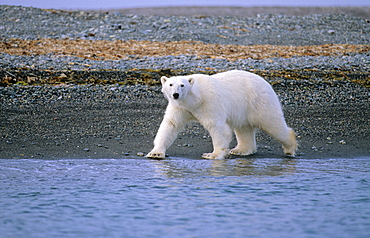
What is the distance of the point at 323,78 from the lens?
13.0 metres

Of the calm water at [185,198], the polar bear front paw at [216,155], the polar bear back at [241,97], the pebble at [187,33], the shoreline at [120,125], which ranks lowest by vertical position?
the calm water at [185,198]

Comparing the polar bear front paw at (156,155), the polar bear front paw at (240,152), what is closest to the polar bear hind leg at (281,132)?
the polar bear front paw at (240,152)

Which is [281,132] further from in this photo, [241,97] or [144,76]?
[144,76]

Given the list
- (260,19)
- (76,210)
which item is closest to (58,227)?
(76,210)

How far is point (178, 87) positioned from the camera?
22.2ft

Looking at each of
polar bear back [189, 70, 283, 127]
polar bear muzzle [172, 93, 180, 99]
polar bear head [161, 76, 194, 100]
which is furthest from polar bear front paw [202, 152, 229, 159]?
polar bear muzzle [172, 93, 180, 99]

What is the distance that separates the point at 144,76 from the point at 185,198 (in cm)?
710

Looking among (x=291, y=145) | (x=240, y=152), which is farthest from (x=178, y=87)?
(x=291, y=145)

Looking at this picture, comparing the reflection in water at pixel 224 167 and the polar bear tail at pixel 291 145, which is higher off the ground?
the polar bear tail at pixel 291 145

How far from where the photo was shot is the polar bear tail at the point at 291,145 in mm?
7705

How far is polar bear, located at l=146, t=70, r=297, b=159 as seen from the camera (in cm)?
704

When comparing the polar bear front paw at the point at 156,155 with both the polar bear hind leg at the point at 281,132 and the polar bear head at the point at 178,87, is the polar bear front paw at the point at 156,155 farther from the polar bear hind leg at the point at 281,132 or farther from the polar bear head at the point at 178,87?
the polar bear hind leg at the point at 281,132

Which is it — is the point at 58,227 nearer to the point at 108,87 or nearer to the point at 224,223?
the point at 224,223

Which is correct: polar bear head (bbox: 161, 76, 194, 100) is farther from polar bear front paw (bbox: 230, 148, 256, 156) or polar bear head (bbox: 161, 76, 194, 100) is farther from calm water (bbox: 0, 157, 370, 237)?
polar bear front paw (bbox: 230, 148, 256, 156)
